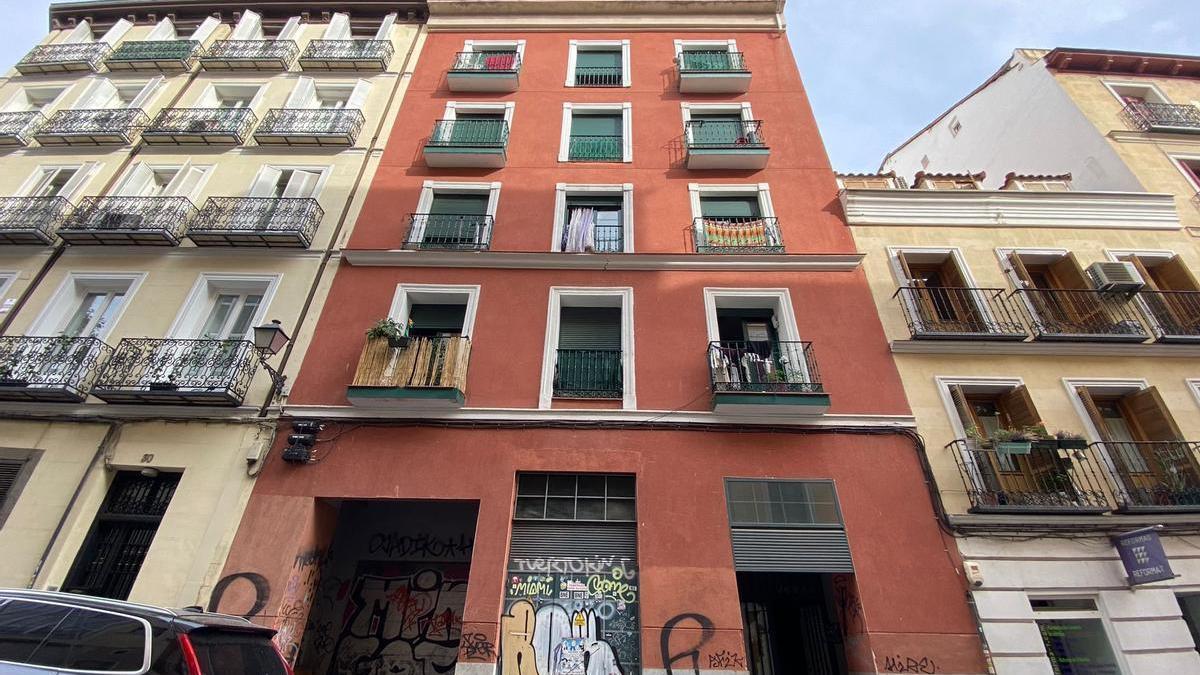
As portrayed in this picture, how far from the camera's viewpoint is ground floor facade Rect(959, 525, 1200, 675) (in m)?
7.86

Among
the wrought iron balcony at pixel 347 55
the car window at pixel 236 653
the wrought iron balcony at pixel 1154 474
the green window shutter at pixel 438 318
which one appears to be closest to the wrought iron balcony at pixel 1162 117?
the wrought iron balcony at pixel 1154 474

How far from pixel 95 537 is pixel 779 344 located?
12841 millimetres

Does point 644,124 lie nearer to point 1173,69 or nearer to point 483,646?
point 483,646

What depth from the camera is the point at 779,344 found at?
1074 cm

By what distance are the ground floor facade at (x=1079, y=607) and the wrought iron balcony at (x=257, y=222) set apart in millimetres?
14227

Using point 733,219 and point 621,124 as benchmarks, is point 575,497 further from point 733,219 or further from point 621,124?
point 621,124

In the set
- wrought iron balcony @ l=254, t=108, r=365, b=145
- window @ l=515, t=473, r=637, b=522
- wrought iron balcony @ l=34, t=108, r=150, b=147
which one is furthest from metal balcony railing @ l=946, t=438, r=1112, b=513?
wrought iron balcony @ l=34, t=108, r=150, b=147

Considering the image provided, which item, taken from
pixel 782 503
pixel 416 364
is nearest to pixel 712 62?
pixel 416 364

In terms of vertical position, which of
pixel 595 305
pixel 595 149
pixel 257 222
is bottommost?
pixel 595 305

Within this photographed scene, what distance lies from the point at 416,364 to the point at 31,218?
1073cm

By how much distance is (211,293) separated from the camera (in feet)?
38.5

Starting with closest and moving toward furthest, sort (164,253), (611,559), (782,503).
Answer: (611,559) < (782,503) < (164,253)

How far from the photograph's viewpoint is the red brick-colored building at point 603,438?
8.34 m

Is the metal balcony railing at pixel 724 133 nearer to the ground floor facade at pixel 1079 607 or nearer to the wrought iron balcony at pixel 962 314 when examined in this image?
the wrought iron balcony at pixel 962 314
